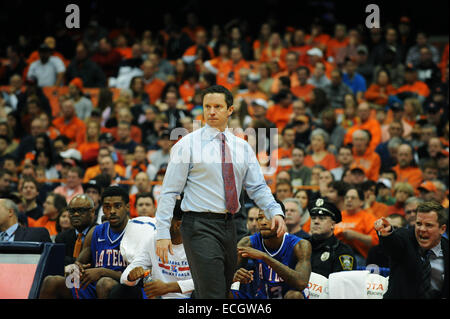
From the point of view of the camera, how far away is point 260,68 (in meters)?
13.6

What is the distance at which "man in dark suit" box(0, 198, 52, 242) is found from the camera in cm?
723

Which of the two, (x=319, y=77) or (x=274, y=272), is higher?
(x=319, y=77)

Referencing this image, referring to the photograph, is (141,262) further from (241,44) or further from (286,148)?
(241,44)

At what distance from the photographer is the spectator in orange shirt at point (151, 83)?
46.9 ft

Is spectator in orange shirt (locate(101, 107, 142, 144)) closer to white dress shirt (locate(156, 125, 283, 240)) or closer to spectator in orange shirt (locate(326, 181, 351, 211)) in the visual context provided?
spectator in orange shirt (locate(326, 181, 351, 211))

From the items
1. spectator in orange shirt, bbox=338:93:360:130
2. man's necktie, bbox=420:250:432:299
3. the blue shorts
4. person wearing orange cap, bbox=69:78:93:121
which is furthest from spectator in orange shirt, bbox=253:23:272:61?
man's necktie, bbox=420:250:432:299

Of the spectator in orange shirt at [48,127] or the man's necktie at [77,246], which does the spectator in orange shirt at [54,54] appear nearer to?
the spectator in orange shirt at [48,127]

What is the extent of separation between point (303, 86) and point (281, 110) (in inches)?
32.5

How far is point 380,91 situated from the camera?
1288cm

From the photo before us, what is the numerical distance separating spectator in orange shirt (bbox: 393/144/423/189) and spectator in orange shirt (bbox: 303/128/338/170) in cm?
97

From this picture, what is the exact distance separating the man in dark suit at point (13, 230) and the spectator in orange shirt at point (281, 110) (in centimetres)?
591

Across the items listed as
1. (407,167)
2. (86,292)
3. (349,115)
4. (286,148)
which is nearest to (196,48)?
(349,115)

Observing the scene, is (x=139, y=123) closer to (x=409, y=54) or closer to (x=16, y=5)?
(x=409, y=54)
